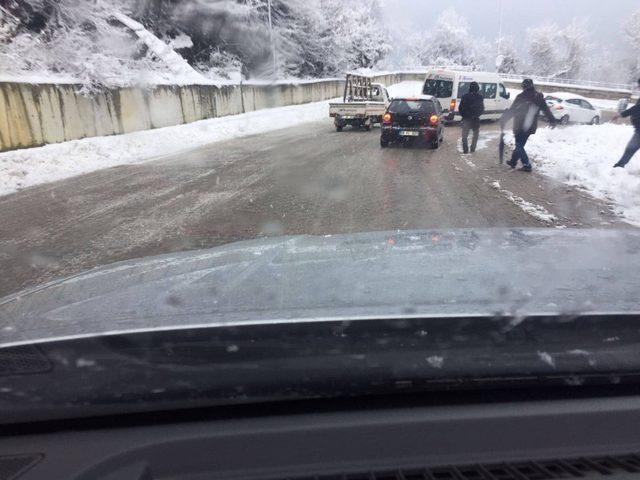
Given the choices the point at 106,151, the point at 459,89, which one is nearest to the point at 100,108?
the point at 106,151

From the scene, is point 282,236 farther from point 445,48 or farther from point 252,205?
point 445,48

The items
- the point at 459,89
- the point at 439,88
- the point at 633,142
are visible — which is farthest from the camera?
the point at 439,88

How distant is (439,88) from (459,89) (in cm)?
97

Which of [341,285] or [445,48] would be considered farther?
[445,48]

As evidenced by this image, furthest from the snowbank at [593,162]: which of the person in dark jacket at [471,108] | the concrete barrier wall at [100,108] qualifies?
the concrete barrier wall at [100,108]

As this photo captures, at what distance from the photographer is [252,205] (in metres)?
8.25

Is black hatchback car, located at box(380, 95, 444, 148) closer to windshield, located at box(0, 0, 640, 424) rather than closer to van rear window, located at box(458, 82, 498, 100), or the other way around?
windshield, located at box(0, 0, 640, 424)

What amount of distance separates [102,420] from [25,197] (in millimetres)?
9296

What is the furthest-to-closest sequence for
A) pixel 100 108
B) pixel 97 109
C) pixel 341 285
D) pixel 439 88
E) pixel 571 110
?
1. pixel 571 110
2. pixel 439 88
3. pixel 100 108
4. pixel 97 109
5. pixel 341 285

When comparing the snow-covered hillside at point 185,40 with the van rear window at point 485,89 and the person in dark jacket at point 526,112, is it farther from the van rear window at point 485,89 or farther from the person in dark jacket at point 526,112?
the person in dark jacket at point 526,112

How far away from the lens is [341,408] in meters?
1.67

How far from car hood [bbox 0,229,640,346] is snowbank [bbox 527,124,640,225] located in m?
5.15

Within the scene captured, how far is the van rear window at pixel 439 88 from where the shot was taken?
23.2 meters

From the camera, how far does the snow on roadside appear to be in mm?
11336
